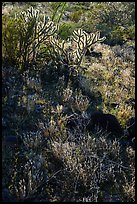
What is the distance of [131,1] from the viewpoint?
16.4 m

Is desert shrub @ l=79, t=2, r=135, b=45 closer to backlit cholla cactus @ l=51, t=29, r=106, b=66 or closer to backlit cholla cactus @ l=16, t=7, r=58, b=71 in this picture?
backlit cholla cactus @ l=51, t=29, r=106, b=66

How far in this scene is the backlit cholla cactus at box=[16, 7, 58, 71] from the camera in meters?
7.56

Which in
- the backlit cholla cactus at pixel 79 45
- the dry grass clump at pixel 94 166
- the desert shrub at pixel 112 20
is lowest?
the dry grass clump at pixel 94 166

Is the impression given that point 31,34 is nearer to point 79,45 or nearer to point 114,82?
point 79,45

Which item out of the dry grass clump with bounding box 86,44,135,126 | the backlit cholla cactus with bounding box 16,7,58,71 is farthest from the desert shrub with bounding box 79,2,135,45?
the backlit cholla cactus with bounding box 16,7,58,71

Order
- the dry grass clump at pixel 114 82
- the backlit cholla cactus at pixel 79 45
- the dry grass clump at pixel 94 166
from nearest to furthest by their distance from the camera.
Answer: the dry grass clump at pixel 94 166 → the dry grass clump at pixel 114 82 → the backlit cholla cactus at pixel 79 45

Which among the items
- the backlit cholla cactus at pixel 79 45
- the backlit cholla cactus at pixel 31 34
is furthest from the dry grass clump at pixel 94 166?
the backlit cholla cactus at pixel 79 45

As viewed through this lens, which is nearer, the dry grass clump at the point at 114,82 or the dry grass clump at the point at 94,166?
the dry grass clump at the point at 94,166

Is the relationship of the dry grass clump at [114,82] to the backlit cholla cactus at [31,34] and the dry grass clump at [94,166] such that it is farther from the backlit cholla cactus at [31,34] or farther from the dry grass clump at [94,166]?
the backlit cholla cactus at [31,34]

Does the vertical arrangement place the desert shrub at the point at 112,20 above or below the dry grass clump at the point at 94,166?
above

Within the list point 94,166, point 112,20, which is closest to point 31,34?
point 94,166

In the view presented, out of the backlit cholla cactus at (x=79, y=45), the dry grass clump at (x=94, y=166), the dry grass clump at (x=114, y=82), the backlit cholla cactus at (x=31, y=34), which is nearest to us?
the dry grass clump at (x=94, y=166)

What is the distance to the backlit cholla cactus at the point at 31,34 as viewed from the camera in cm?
756

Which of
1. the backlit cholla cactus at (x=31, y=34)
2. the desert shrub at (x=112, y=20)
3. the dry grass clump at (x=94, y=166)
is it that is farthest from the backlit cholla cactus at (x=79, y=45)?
the desert shrub at (x=112, y=20)
